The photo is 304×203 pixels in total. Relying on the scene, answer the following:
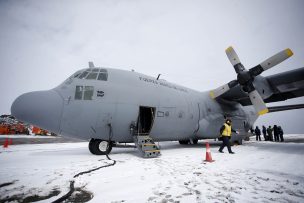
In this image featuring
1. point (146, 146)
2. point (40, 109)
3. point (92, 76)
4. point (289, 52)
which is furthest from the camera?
point (289, 52)

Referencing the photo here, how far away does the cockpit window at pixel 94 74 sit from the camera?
28.1ft

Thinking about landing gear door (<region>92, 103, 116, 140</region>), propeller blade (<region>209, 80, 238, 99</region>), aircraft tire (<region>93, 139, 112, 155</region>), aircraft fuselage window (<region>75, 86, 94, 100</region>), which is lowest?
aircraft tire (<region>93, 139, 112, 155</region>)

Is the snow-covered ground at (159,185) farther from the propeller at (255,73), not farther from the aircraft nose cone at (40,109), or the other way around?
the propeller at (255,73)

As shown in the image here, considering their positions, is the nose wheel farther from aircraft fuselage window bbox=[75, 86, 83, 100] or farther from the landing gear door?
aircraft fuselage window bbox=[75, 86, 83, 100]

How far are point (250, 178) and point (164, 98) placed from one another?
645 centimetres

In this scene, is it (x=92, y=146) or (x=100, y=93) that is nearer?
(x=100, y=93)

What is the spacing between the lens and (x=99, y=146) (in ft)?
28.4

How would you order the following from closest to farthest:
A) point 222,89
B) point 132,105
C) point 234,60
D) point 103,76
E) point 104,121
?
point 104,121 → point 103,76 → point 132,105 → point 234,60 → point 222,89

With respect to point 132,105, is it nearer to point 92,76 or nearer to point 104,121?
point 104,121

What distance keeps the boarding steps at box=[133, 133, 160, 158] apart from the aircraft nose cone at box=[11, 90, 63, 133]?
11.2ft

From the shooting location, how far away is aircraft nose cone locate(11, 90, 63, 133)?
7.09 meters

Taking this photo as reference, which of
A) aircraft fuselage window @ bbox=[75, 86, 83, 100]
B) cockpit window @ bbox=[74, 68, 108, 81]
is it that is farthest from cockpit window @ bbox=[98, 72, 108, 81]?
aircraft fuselage window @ bbox=[75, 86, 83, 100]

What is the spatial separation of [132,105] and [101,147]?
244 cm

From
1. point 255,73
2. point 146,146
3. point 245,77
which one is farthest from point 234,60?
point 146,146
